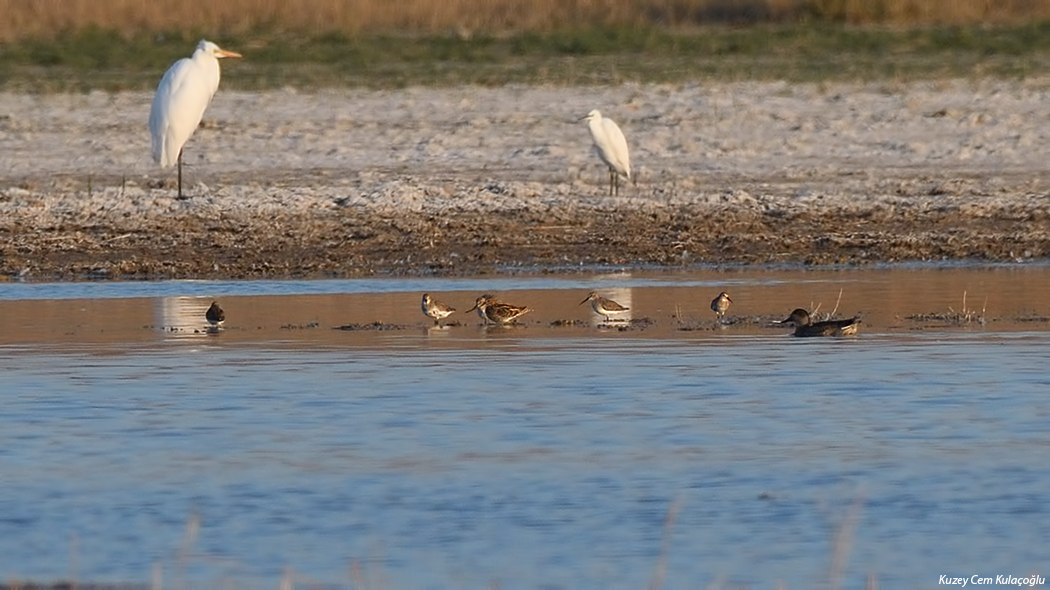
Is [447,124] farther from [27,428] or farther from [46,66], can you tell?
[27,428]

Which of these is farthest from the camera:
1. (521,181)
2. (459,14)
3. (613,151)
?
(459,14)

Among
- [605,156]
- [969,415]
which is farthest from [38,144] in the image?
[969,415]

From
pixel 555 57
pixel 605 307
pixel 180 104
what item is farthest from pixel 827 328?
pixel 555 57

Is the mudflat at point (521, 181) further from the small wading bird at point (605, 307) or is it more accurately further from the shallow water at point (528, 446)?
the small wading bird at point (605, 307)

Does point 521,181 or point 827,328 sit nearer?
point 827,328

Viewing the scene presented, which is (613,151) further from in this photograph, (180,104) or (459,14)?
(459,14)

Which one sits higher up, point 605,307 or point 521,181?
point 521,181

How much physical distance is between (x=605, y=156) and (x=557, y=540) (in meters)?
9.90

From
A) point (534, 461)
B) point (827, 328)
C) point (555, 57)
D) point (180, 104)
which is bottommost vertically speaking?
point (534, 461)

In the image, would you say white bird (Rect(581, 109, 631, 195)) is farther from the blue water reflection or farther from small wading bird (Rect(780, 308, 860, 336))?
the blue water reflection

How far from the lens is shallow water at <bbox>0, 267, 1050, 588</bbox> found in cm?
603

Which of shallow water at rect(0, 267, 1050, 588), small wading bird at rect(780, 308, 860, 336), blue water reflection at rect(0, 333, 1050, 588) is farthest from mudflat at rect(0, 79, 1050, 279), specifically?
blue water reflection at rect(0, 333, 1050, 588)

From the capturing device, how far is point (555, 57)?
2412cm

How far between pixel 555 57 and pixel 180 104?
7.97 meters
